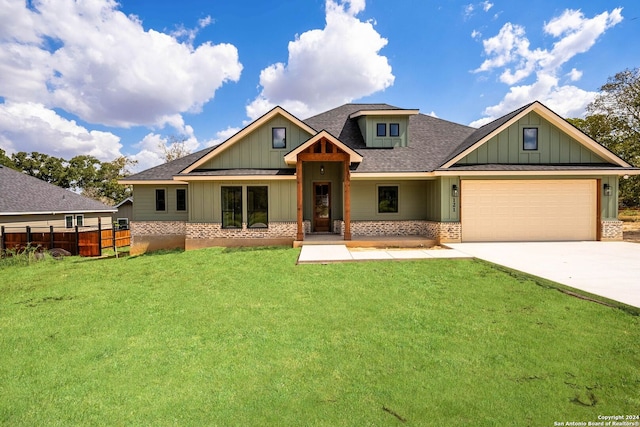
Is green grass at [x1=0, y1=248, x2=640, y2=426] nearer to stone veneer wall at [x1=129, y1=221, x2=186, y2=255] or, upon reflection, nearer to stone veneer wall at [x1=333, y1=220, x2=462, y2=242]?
stone veneer wall at [x1=333, y1=220, x2=462, y2=242]

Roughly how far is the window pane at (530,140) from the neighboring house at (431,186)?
1.8 inches

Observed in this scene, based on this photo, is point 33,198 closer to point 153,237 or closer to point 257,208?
point 153,237

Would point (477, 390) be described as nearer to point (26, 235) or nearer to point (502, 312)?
point (502, 312)

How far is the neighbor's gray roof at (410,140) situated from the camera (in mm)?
14391

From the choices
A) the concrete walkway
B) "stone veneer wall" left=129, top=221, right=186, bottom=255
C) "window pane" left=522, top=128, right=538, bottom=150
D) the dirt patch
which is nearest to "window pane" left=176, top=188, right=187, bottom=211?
"stone veneer wall" left=129, top=221, right=186, bottom=255

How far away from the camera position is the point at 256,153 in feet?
46.9

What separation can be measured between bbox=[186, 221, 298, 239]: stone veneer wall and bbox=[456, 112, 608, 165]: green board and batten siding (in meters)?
8.29

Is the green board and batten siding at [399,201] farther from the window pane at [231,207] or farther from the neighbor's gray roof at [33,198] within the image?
the neighbor's gray roof at [33,198]

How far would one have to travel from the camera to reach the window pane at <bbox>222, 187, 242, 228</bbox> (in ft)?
46.0

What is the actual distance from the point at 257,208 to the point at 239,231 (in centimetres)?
133

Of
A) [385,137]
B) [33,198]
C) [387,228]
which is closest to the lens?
[387,228]

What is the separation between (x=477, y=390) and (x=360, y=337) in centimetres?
170

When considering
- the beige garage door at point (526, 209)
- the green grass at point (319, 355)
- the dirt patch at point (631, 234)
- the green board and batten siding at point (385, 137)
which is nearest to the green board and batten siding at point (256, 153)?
the green board and batten siding at point (385, 137)

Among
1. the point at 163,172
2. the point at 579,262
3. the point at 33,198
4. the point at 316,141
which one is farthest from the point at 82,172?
the point at 579,262
